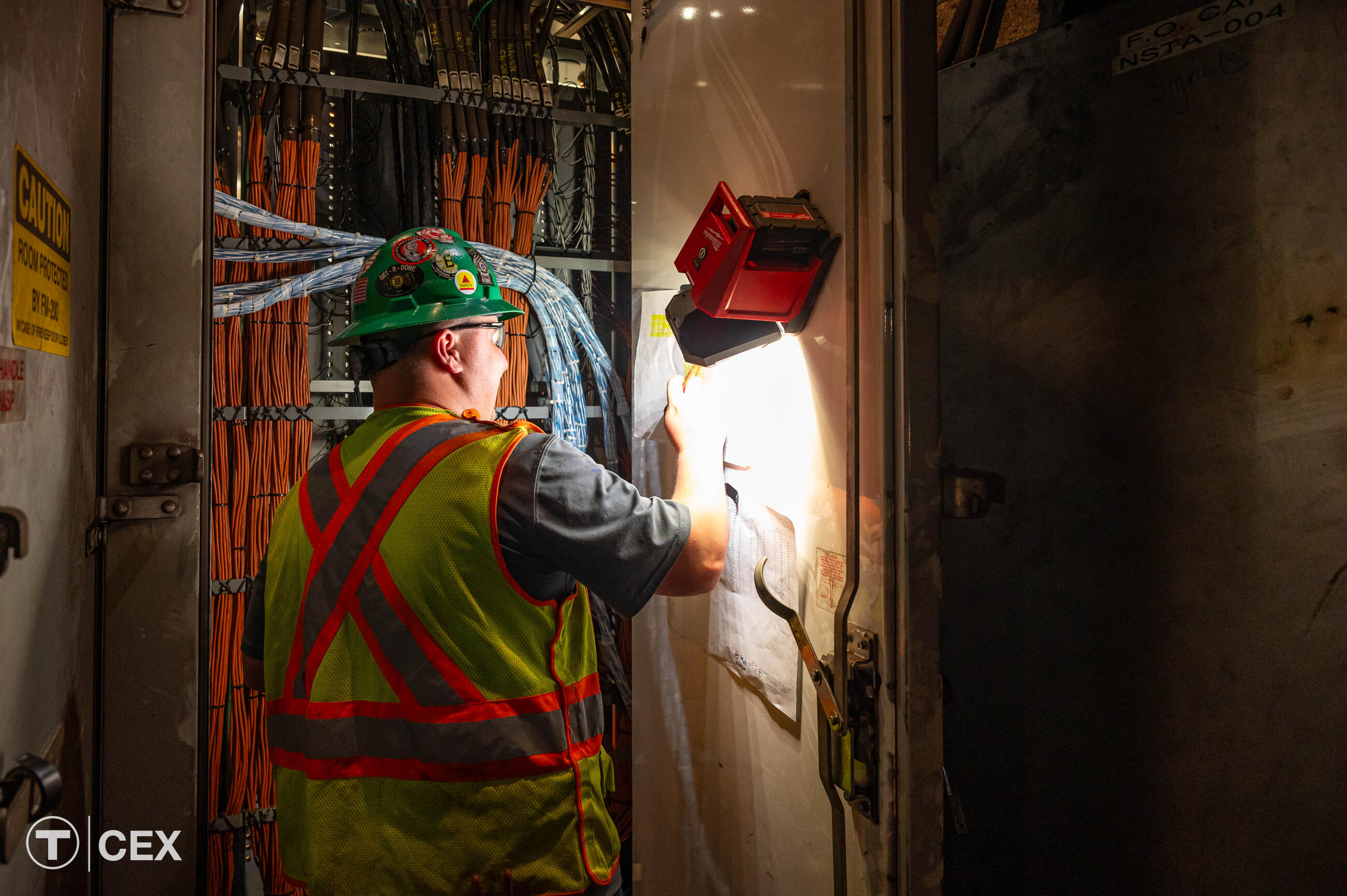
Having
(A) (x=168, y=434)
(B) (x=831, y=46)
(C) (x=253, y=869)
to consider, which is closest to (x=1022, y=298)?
(B) (x=831, y=46)

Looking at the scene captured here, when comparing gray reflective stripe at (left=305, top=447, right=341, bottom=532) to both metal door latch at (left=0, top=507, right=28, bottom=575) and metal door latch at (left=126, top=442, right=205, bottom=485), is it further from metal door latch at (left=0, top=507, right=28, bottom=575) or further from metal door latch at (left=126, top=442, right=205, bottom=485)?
metal door latch at (left=0, top=507, right=28, bottom=575)

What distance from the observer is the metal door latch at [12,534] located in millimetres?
811

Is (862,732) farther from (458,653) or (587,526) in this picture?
(458,653)

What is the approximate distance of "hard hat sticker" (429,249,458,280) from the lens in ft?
5.13

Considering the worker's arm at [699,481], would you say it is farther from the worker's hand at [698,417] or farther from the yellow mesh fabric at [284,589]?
the yellow mesh fabric at [284,589]

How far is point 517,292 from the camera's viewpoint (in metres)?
2.67

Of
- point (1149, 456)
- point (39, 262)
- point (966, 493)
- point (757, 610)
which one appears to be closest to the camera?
point (39, 262)

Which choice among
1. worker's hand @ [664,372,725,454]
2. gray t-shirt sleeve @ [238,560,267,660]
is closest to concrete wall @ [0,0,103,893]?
gray t-shirt sleeve @ [238,560,267,660]

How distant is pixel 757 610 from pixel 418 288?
864 mm

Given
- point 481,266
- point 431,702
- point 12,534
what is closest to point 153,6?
point 481,266

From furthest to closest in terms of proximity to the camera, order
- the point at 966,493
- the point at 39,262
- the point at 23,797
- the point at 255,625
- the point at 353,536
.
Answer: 1. the point at 255,625
2. the point at 353,536
3. the point at 966,493
4. the point at 39,262
5. the point at 23,797

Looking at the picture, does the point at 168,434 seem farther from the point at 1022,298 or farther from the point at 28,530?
the point at 1022,298

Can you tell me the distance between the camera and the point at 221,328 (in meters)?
2.44

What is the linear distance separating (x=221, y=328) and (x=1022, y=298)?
7.13ft
